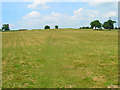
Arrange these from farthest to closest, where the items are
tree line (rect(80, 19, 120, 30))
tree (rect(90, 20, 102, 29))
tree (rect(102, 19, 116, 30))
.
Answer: tree (rect(90, 20, 102, 29)) → tree line (rect(80, 19, 120, 30)) → tree (rect(102, 19, 116, 30))

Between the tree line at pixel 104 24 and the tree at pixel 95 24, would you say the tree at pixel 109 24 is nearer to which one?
the tree line at pixel 104 24

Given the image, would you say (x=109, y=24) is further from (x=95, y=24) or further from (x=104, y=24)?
(x=95, y=24)

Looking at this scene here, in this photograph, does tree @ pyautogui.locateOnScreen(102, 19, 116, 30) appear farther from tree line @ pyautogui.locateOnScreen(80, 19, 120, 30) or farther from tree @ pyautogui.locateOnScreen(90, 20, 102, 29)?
tree @ pyautogui.locateOnScreen(90, 20, 102, 29)

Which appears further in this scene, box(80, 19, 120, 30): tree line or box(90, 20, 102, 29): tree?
box(90, 20, 102, 29): tree

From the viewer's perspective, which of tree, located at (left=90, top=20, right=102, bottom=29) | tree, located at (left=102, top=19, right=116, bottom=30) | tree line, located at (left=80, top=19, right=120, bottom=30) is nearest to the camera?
tree, located at (left=102, top=19, right=116, bottom=30)

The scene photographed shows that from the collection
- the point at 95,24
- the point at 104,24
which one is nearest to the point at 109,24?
the point at 104,24

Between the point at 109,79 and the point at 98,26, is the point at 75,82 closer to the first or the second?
the point at 109,79

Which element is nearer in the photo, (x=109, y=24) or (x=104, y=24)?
(x=109, y=24)

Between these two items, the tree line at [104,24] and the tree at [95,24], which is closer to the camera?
the tree line at [104,24]

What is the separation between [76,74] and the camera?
875cm

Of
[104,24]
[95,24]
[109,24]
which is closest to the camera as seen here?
[109,24]

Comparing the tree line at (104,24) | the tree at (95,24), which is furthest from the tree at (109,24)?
the tree at (95,24)

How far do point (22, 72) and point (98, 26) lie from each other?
136m

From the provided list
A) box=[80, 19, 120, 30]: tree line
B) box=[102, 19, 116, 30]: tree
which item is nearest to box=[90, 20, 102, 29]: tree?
box=[80, 19, 120, 30]: tree line
